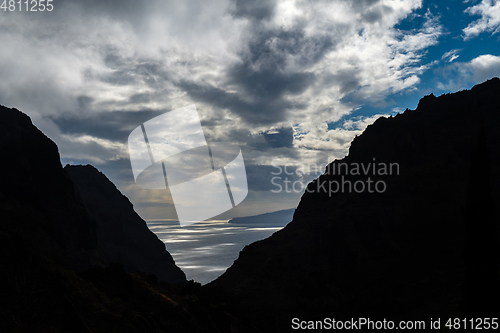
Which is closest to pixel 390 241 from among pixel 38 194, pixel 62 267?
pixel 62 267

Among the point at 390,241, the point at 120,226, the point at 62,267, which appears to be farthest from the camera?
the point at 120,226

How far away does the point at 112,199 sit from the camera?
148250 millimetres

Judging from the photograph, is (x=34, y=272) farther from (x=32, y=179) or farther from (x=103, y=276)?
(x=32, y=179)

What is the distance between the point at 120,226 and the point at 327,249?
10730cm

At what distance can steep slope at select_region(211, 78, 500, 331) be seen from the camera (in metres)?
44.2

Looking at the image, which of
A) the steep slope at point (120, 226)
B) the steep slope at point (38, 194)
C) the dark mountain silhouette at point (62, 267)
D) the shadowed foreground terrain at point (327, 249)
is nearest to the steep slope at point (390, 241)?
the shadowed foreground terrain at point (327, 249)

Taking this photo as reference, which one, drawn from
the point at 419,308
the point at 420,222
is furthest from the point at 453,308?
the point at 420,222

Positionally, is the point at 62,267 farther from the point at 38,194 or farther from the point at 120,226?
the point at 120,226

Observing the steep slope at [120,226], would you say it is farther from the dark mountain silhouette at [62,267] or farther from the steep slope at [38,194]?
the steep slope at [38,194]

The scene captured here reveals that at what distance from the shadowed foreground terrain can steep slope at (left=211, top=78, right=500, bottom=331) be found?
246 millimetres

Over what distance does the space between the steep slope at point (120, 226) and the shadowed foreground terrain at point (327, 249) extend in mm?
48820

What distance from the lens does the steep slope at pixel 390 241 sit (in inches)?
1738

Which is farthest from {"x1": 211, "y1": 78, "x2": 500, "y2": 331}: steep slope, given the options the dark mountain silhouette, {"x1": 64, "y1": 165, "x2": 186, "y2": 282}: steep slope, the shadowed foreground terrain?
{"x1": 64, "y1": 165, "x2": 186, "y2": 282}: steep slope

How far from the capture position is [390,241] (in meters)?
59.7
